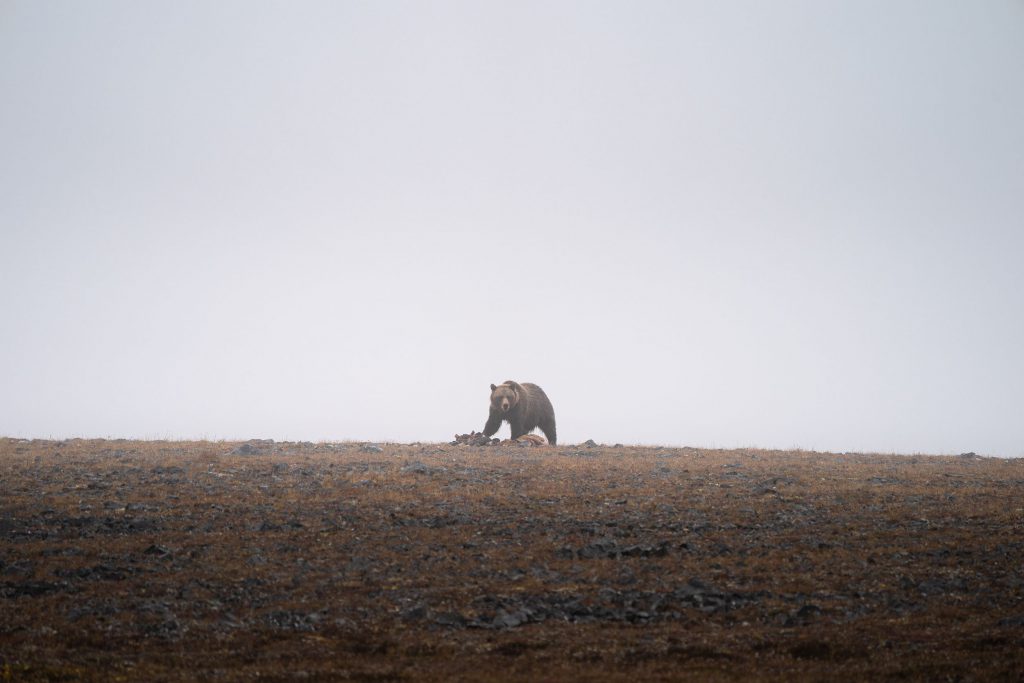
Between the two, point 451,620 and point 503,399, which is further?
point 503,399

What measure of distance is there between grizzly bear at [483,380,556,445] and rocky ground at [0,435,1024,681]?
15.6m

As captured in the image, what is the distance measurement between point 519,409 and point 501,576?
84.2ft

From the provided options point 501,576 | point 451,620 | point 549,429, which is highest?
point 549,429

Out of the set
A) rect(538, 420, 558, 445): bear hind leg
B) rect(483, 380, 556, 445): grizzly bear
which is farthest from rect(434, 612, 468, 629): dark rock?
rect(538, 420, 558, 445): bear hind leg

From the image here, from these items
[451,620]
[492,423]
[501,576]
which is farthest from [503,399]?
[451,620]

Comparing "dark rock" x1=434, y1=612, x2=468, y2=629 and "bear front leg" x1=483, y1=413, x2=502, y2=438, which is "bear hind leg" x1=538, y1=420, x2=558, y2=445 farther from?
"dark rock" x1=434, y1=612, x2=468, y2=629

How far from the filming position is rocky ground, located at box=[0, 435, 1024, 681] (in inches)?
438

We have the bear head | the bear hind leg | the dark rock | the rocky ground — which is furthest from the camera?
the bear hind leg

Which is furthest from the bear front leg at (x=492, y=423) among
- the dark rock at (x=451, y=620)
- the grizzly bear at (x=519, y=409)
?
the dark rock at (x=451, y=620)

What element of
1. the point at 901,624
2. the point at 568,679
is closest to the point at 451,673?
the point at 568,679

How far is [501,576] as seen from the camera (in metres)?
14.5

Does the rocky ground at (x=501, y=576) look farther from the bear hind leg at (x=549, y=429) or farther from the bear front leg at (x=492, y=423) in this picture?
the bear hind leg at (x=549, y=429)

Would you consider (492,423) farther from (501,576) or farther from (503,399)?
(501,576)

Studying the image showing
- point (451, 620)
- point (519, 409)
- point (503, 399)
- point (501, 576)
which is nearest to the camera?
point (451, 620)
